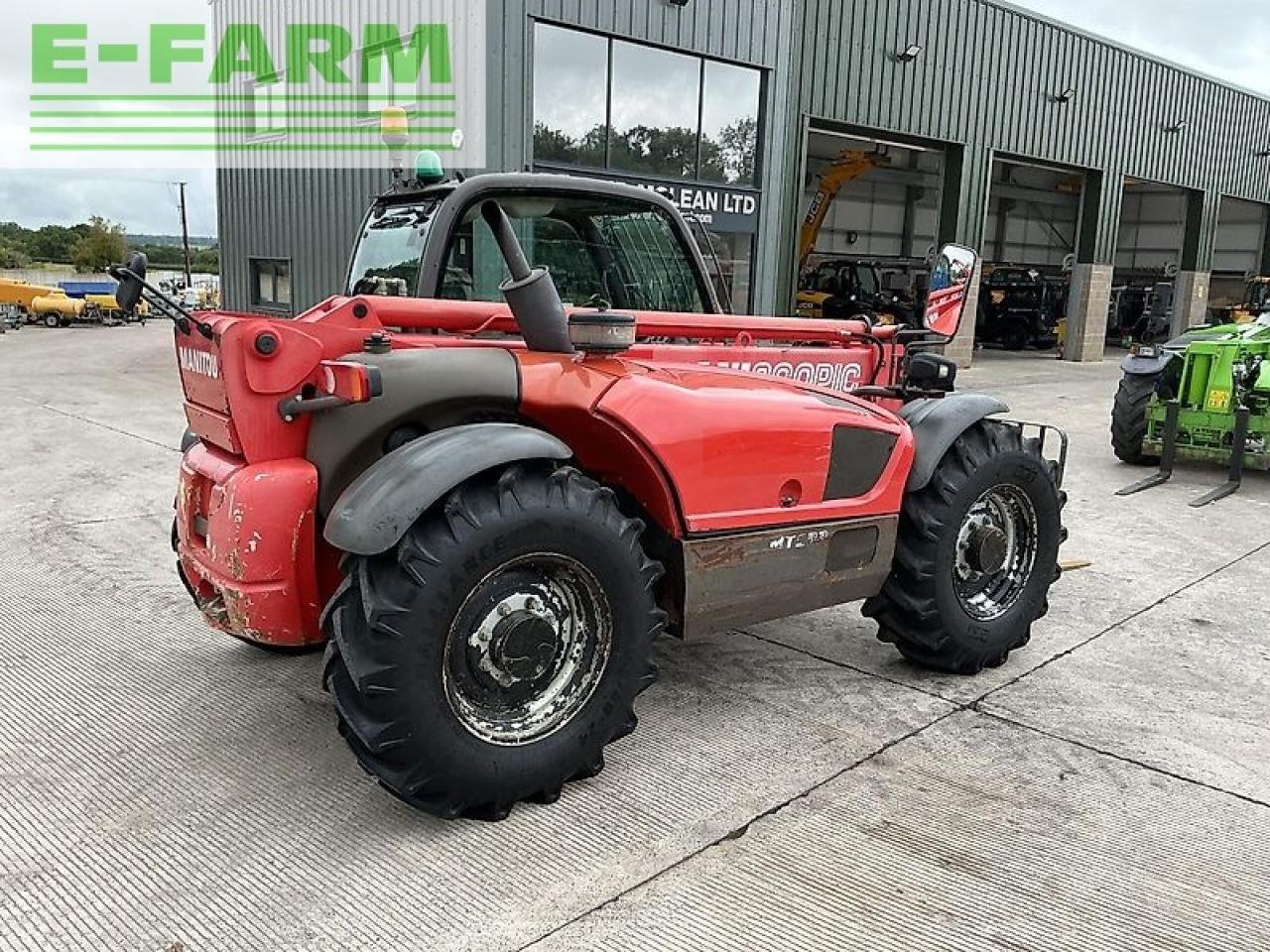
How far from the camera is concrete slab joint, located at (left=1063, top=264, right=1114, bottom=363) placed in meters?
21.9

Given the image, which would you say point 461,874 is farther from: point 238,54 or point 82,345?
point 82,345

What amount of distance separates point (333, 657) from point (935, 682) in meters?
2.43

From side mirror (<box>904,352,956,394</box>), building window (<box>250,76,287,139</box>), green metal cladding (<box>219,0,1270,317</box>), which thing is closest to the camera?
side mirror (<box>904,352,956,394</box>)

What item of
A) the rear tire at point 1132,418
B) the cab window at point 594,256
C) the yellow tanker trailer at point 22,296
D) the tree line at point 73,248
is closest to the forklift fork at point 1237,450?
the rear tire at point 1132,418

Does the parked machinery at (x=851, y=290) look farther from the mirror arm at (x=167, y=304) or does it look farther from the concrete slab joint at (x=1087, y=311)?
the mirror arm at (x=167, y=304)

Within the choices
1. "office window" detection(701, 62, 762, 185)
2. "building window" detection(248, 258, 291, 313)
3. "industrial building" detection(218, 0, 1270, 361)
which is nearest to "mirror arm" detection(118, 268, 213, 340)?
"industrial building" detection(218, 0, 1270, 361)

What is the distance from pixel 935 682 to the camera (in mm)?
4184

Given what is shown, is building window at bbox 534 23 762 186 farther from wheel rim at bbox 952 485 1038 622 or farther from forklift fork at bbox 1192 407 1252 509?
wheel rim at bbox 952 485 1038 622

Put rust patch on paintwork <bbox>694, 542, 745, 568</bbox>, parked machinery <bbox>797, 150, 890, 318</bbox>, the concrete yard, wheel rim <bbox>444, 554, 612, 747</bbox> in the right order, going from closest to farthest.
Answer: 1. the concrete yard
2. wheel rim <bbox>444, 554, 612, 747</bbox>
3. rust patch on paintwork <bbox>694, 542, 745, 568</bbox>
4. parked machinery <bbox>797, 150, 890, 318</bbox>

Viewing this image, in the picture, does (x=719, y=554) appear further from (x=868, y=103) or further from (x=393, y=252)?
(x=868, y=103)

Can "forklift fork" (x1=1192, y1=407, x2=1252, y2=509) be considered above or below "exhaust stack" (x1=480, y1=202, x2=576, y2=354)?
below

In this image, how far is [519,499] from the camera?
9.61 feet

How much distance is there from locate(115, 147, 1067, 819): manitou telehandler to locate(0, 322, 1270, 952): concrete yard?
280 millimetres

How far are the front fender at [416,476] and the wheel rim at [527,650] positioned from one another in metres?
0.29
